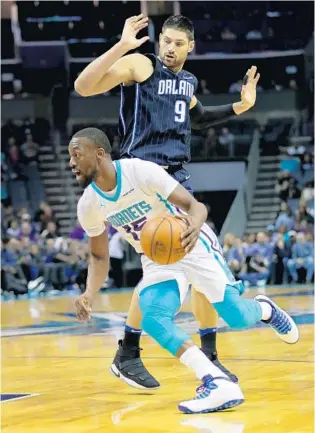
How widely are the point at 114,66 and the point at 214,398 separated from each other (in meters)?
1.88

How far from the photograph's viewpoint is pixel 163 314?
480 cm

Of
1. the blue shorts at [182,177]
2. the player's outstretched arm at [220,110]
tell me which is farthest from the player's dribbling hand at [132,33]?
the player's outstretched arm at [220,110]

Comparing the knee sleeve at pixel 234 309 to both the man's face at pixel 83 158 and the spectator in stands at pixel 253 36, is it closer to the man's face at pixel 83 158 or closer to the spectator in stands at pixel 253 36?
the man's face at pixel 83 158

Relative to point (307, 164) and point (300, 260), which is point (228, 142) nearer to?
point (307, 164)

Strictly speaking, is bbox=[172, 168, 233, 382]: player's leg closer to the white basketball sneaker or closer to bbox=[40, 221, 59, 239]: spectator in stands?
the white basketball sneaker

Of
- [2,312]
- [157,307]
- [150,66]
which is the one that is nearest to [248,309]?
[157,307]

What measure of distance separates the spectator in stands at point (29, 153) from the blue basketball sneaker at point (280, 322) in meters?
18.5

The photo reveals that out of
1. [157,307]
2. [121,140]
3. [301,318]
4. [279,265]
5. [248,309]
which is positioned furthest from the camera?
[279,265]

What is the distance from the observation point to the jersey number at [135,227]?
5.06 metres

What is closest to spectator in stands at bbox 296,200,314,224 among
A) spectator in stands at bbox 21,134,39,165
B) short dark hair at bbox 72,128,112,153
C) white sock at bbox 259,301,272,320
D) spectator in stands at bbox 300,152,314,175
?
spectator in stands at bbox 300,152,314,175

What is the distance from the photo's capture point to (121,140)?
18.5ft

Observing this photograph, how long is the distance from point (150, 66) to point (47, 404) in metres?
1.98

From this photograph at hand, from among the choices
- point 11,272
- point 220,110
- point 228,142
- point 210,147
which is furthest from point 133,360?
point 228,142

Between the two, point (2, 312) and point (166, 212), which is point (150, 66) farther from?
point (2, 312)
